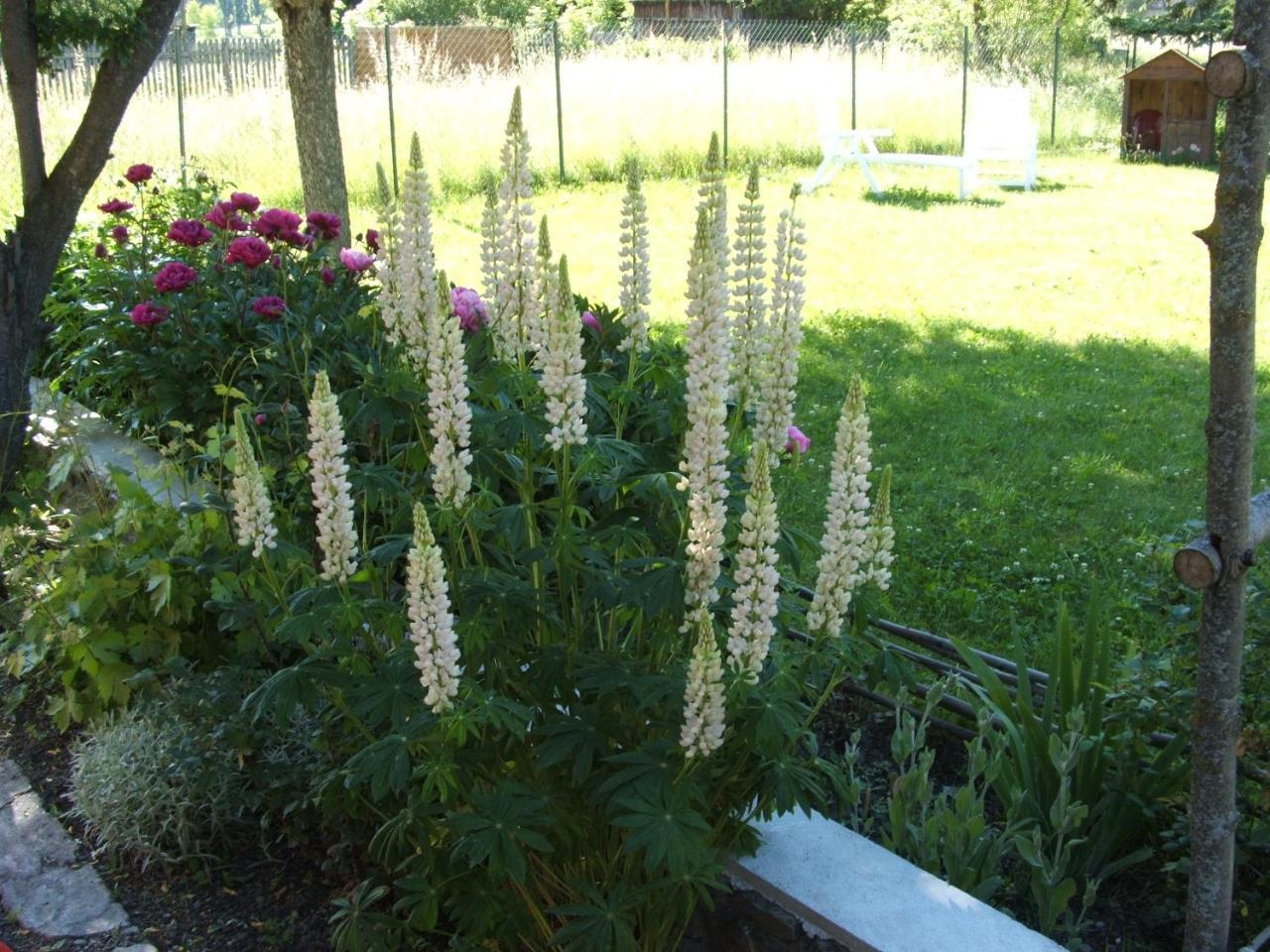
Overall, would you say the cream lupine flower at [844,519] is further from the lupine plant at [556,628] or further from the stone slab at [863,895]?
the stone slab at [863,895]

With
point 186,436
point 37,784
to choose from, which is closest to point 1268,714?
point 37,784

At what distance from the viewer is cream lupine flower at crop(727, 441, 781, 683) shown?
2.18 m

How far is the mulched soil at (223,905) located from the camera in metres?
3.05

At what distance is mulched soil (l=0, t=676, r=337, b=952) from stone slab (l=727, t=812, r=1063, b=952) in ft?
3.69

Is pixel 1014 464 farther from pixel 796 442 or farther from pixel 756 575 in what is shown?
pixel 756 575

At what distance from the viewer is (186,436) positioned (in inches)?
195

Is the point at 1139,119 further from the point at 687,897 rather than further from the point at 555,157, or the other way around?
the point at 687,897

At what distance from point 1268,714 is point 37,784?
3284mm

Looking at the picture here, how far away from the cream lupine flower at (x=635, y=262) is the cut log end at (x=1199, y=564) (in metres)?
1.12

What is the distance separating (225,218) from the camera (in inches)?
217

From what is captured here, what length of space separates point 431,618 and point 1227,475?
4.74 ft

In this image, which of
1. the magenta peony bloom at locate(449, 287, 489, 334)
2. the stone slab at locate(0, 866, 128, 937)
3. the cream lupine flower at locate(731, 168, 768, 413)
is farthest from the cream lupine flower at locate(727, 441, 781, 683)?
the magenta peony bloom at locate(449, 287, 489, 334)

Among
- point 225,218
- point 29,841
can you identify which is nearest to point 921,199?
point 225,218

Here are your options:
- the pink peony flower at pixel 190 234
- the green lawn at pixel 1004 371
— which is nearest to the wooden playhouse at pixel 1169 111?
the green lawn at pixel 1004 371
